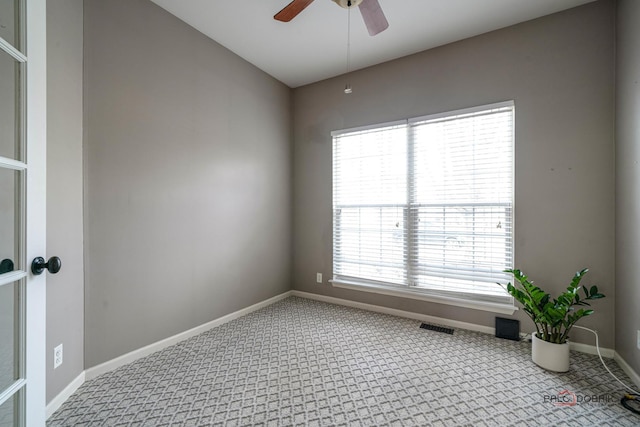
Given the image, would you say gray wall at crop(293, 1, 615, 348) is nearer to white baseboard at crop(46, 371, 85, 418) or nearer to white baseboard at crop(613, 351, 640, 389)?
white baseboard at crop(613, 351, 640, 389)

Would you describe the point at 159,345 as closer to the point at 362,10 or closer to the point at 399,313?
the point at 399,313

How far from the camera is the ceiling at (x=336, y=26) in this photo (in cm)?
238

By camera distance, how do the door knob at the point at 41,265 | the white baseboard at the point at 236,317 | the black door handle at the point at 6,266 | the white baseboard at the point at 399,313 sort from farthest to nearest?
the white baseboard at the point at 399,313
the white baseboard at the point at 236,317
the door knob at the point at 41,265
the black door handle at the point at 6,266

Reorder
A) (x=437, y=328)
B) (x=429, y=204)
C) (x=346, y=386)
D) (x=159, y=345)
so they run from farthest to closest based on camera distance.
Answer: (x=429, y=204) → (x=437, y=328) → (x=159, y=345) → (x=346, y=386)

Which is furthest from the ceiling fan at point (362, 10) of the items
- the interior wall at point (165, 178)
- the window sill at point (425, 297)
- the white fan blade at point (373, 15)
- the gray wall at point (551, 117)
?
the window sill at point (425, 297)

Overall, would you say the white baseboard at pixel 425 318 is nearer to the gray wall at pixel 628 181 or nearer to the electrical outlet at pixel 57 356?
the gray wall at pixel 628 181

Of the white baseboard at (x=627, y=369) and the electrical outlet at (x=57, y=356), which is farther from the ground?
the electrical outlet at (x=57, y=356)

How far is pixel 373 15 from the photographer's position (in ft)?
6.63

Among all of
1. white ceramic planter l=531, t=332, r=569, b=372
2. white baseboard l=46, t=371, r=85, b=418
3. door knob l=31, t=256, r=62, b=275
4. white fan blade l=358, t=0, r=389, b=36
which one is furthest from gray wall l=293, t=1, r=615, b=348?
door knob l=31, t=256, r=62, b=275

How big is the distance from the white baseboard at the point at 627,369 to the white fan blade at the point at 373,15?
3.01 metres

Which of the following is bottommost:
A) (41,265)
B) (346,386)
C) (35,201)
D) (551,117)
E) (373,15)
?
(346,386)

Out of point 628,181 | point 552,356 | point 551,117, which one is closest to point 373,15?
point 551,117

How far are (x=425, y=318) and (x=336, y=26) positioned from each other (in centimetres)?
310

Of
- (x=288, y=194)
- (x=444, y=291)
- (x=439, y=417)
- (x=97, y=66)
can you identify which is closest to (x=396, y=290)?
(x=444, y=291)
